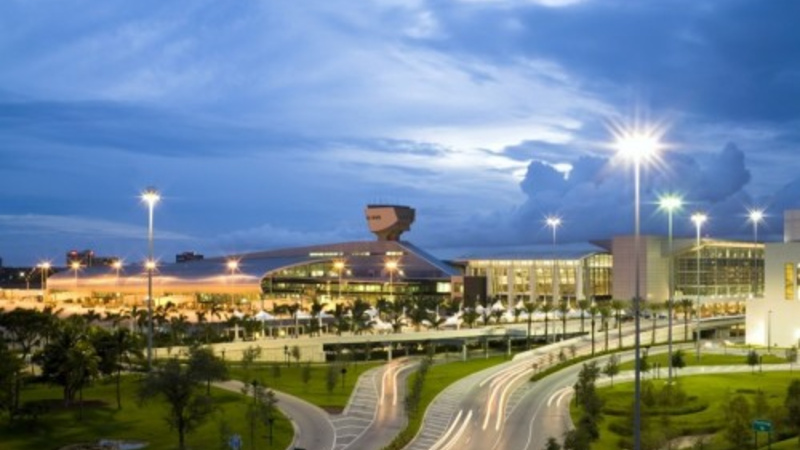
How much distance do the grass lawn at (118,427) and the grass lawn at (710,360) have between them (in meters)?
44.6

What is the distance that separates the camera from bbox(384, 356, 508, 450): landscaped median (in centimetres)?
5741

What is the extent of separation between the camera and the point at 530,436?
58250mm

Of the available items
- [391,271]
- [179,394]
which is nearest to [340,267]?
[391,271]

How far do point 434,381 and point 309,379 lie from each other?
1149cm

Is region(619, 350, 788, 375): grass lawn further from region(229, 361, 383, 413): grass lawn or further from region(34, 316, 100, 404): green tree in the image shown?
region(34, 316, 100, 404): green tree

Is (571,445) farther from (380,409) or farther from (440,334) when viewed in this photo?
(440,334)

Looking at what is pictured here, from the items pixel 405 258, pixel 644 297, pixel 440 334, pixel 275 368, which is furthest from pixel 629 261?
pixel 275 368

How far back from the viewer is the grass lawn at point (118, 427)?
2121 inches

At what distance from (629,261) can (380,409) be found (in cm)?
12696

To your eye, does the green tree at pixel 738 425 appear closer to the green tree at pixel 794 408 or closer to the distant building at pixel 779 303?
the green tree at pixel 794 408

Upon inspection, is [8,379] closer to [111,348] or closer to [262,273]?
[111,348]

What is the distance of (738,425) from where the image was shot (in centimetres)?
4781

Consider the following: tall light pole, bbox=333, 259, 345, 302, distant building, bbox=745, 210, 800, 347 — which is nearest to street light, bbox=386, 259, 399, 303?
tall light pole, bbox=333, 259, 345, 302

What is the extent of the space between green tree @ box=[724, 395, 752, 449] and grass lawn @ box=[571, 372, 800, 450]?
4.49 ft
